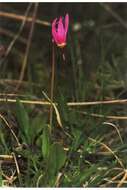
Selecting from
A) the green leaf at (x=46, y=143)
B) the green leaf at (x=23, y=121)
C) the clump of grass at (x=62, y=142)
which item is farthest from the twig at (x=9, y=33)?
the green leaf at (x=46, y=143)

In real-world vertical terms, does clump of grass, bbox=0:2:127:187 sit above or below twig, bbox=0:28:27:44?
below

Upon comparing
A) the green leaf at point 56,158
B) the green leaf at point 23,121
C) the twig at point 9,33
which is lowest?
the green leaf at point 56,158

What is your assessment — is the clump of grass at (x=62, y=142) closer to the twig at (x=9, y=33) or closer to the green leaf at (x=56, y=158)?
the green leaf at (x=56, y=158)

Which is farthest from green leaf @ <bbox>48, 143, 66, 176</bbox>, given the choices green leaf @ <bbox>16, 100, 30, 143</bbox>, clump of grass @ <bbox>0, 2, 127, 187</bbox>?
green leaf @ <bbox>16, 100, 30, 143</bbox>

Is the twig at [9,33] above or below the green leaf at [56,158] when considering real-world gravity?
above

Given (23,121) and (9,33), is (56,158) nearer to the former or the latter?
(23,121)

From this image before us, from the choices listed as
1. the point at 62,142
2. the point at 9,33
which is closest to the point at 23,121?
the point at 62,142

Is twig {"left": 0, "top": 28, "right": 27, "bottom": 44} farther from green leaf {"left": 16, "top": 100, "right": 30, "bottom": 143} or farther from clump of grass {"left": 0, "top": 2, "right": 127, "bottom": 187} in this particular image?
green leaf {"left": 16, "top": 100, "right": 30, "bottom": 143}

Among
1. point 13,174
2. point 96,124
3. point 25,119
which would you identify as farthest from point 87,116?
point 13,174

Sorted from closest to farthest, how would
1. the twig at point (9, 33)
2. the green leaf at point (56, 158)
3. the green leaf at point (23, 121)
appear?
the green leaf at point (56, 158), the green leaf at point (23, 121), the twig at point (9, 33)
